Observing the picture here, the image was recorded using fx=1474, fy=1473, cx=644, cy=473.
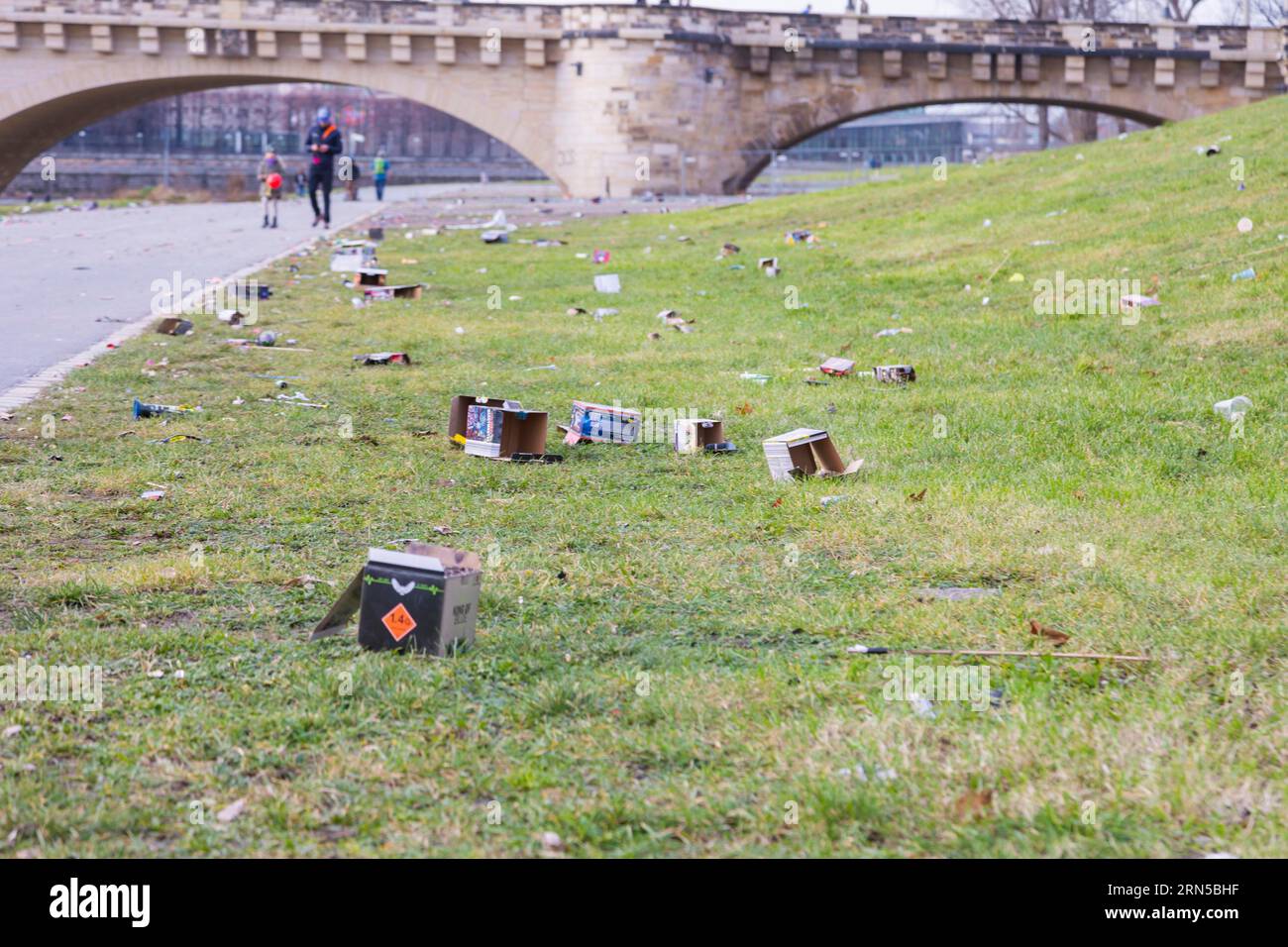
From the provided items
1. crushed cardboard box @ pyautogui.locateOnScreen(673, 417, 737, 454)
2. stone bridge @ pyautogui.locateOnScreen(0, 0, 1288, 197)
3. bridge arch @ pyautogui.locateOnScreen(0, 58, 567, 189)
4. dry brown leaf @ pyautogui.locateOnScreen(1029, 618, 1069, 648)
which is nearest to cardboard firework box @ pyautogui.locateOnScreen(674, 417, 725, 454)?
crushed cardboard box @ pyautogui.locateOnScreen(673, 417, 737, 454)

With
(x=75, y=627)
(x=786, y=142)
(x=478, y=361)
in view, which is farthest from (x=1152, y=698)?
(x=786, y=142)

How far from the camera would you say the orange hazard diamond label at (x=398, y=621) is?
426 cm

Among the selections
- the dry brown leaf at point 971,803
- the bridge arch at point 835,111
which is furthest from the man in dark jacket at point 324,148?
the dry brown leaf at point 971,803

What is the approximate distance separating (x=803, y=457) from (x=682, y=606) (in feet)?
7.07

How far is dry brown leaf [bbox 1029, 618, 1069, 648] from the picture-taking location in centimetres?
441

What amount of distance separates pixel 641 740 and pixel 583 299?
12215 mm

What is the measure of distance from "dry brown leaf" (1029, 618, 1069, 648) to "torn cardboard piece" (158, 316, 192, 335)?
904cm

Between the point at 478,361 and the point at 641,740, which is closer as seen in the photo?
the point at 641,740

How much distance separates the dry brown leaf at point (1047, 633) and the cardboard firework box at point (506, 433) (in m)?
3.27

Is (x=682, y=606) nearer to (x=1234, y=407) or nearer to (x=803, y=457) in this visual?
(x=803, y=457)

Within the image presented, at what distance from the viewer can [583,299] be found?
1561 cm

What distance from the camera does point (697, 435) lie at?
24.6ft

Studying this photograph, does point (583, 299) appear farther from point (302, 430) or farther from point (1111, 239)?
point (302, 430)
